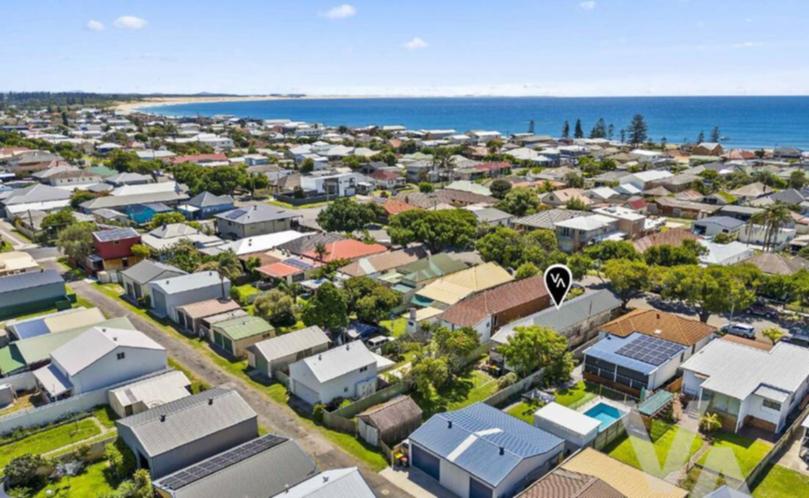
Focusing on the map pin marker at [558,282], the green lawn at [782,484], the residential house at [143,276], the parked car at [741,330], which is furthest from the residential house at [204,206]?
the green lawn at [782,484]

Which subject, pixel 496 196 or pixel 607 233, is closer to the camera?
pixel 607 233

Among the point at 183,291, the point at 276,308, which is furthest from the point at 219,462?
the point at 183,291

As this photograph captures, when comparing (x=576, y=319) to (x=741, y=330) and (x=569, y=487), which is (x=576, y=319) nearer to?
(x=741, y=330)

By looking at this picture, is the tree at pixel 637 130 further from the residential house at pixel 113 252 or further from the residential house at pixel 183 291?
the residential house at pixel 183 291

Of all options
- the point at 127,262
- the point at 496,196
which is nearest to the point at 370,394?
the point at 127,262

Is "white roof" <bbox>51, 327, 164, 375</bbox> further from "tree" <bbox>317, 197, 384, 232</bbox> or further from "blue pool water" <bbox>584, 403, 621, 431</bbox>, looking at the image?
"tree" <bbox>317, 197, 384, 232</bbox>

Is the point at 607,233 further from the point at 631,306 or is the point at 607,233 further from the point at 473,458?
the point at 473,458
